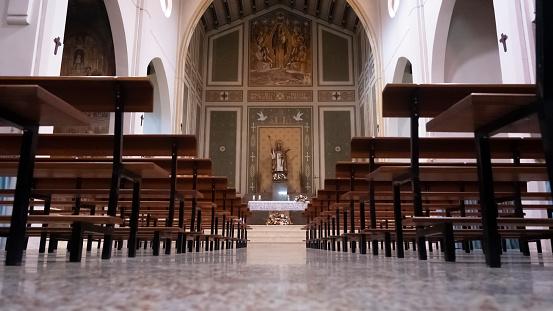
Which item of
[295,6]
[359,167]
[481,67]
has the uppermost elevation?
[295,6]

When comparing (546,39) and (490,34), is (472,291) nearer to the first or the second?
(546,39)

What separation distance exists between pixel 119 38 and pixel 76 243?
6.54 m

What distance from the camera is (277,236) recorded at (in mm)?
10414

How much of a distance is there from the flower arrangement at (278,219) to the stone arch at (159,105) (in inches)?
168

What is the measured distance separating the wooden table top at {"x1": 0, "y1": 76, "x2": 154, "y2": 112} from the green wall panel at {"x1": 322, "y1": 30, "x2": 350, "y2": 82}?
1375 centimetres

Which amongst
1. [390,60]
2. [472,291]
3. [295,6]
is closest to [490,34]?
[390,60]

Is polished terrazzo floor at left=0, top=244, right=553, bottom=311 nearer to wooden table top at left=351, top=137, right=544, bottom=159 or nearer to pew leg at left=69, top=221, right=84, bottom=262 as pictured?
pew leg at left=69, top=221, right=84, bottom=262

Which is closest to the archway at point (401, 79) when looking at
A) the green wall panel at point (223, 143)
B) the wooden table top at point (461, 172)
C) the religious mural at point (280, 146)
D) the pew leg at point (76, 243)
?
the religious mural at point (280, 146)

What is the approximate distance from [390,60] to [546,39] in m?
9.82

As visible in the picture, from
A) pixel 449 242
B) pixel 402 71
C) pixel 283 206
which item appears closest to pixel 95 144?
pixel 449 242

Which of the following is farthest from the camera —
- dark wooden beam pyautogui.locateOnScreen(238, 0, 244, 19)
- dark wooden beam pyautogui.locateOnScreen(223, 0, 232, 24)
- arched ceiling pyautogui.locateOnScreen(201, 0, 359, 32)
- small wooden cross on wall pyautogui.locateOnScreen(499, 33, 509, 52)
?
dark wooden beam pyautogui.locateOnScreen(238, 0, 244, 19)

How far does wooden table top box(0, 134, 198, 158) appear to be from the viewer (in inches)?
117

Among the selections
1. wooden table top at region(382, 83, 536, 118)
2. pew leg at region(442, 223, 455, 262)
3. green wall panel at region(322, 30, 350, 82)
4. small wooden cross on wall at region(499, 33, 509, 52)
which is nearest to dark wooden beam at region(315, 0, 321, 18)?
green wall panel at region(322, 30, 350, 82)

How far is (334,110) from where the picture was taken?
615 inches
